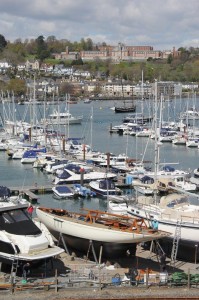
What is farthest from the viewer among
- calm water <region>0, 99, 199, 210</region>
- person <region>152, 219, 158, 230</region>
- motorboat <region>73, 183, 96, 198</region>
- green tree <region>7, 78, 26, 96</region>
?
green tree <region>7, 78, 26, 96</region>

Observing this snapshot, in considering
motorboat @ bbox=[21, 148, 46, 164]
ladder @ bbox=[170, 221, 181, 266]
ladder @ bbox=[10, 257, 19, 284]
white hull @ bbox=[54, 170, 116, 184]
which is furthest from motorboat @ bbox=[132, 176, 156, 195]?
ladder @ bbox=[10, 257, 19, 284]

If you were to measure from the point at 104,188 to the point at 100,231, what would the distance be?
49.4ft

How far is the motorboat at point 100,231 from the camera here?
16109 millimetres

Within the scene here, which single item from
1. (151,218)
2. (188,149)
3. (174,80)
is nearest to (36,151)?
(188,149)

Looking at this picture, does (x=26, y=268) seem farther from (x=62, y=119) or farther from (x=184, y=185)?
(x=62, y=119)

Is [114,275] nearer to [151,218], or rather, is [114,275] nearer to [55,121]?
[151,218]

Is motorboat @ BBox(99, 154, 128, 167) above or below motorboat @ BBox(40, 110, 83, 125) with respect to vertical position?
below

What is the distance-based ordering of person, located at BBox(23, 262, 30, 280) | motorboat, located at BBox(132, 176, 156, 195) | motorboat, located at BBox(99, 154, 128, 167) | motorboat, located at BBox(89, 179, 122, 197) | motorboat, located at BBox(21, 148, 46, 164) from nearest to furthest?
person, located at BBox(23, 262, 30, 280) → motorboat, located at BBox(132, 176, 156, 195) → motorboat, located at BBox(89, 179, 122, 197) → motorboat, located at BBox(99, 154, 128, 167) → motorboat, located at BBox(21, 148, 46, 164)

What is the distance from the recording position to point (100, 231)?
647 inches

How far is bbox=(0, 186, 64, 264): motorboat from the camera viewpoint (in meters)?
15.1

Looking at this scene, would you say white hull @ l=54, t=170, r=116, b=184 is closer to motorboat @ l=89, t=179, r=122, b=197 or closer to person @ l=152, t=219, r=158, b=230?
motorboat @ l=89, t=179, r=122, b=197

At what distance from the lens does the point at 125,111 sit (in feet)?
345

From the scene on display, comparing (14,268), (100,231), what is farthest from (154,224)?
(14,268)

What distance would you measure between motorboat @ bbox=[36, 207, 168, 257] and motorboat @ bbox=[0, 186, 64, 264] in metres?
1.29
